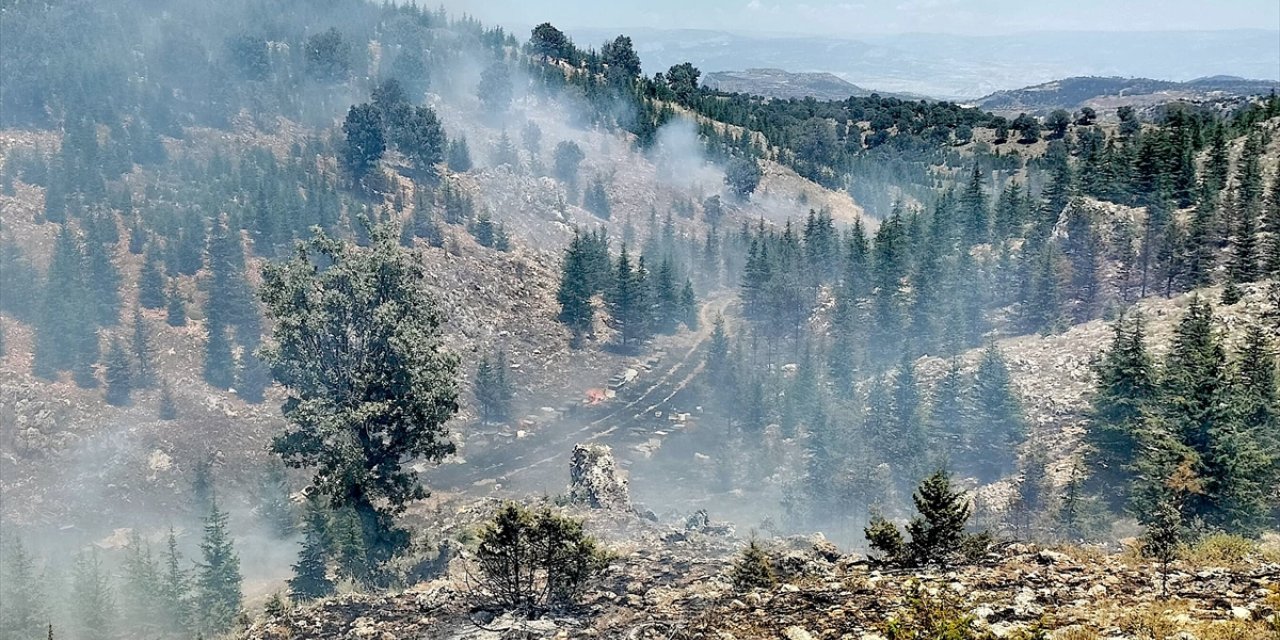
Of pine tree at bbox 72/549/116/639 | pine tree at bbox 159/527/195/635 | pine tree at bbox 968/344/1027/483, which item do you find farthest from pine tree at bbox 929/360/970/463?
pine tree at bbox 72/549/116/639

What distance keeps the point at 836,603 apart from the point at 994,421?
4591 cm

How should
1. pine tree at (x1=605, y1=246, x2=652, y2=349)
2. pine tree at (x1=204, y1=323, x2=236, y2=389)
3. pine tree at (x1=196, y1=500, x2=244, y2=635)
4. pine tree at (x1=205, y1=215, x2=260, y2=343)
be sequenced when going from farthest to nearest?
pine tree at (x1=605, y1=246, x2=652, y2=349) < pine tree at (x1=205, y1=215, x2=260, y2=343) < pine tree at (x1=204, y1=323, x2=236, y2=389) < pine tree at (x1=196, y1=500, x2=244, y2=635)

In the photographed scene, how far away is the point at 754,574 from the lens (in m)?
20.8

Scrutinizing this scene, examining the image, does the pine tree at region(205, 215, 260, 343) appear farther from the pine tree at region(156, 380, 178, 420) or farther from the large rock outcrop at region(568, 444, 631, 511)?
the large rock outcrop at region(568, 444, 631, 511)

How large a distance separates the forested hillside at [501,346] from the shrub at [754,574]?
0.08 metres

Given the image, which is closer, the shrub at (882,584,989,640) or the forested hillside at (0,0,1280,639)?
the shrub at (882,584,989,640)

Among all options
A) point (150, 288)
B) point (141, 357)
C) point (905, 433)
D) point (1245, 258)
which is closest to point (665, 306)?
point (905, 433)

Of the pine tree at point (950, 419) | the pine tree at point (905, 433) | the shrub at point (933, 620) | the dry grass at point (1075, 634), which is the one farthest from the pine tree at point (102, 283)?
the dry grass at point (1075, 634)

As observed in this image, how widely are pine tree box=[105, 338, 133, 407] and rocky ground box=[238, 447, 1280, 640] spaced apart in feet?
173

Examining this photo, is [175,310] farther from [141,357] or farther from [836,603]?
[836,603]

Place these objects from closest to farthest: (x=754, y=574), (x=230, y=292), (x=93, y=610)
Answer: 1. (x=754, y=574)
2. (x=93, y=610)
3. (x=230, y=292)

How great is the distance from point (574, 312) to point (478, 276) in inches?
509

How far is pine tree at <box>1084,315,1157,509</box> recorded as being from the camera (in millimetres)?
43219

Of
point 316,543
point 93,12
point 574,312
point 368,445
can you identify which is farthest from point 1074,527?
point 93,12
